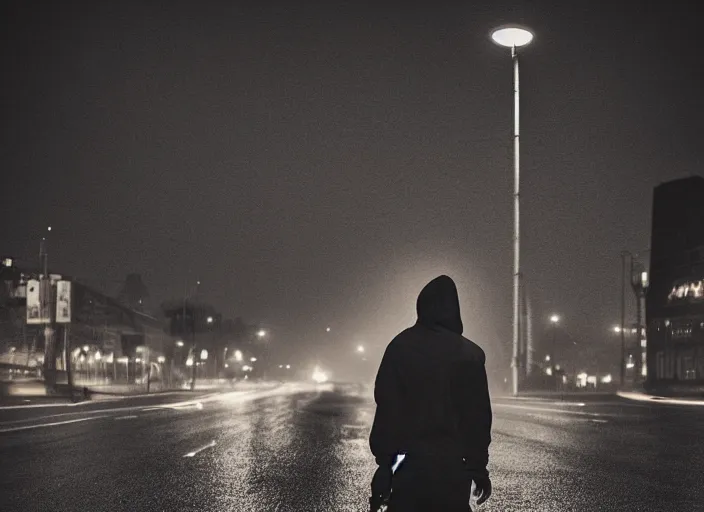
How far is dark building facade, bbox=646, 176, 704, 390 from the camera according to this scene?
51562 mm

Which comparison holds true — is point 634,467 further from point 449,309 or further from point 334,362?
point 334,362

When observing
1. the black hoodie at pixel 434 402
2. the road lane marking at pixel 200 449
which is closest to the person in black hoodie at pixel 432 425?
the black hoodie at pixel 434 402

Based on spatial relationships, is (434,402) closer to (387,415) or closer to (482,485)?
(387,415)

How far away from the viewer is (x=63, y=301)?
46.4m

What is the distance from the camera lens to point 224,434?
61.1 feet

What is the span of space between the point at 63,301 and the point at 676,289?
1564 inches

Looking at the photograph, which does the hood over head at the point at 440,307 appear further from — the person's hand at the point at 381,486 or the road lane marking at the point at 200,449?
the road lane marking at the point at 200,449

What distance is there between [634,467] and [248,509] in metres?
6.89

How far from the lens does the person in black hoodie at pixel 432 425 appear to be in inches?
163

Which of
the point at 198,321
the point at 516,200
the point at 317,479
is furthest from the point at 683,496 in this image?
the point at 198,321

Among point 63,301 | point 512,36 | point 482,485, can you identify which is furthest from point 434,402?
→ point 63,301

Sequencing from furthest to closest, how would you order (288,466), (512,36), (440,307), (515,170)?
(515,170), (512,36), (288,466), (440,307)

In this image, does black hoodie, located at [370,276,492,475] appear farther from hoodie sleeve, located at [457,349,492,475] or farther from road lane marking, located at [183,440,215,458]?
road lane marking, located at [183,440,215,458]

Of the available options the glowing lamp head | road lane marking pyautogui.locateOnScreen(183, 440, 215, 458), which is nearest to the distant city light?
the glowing lamp head
